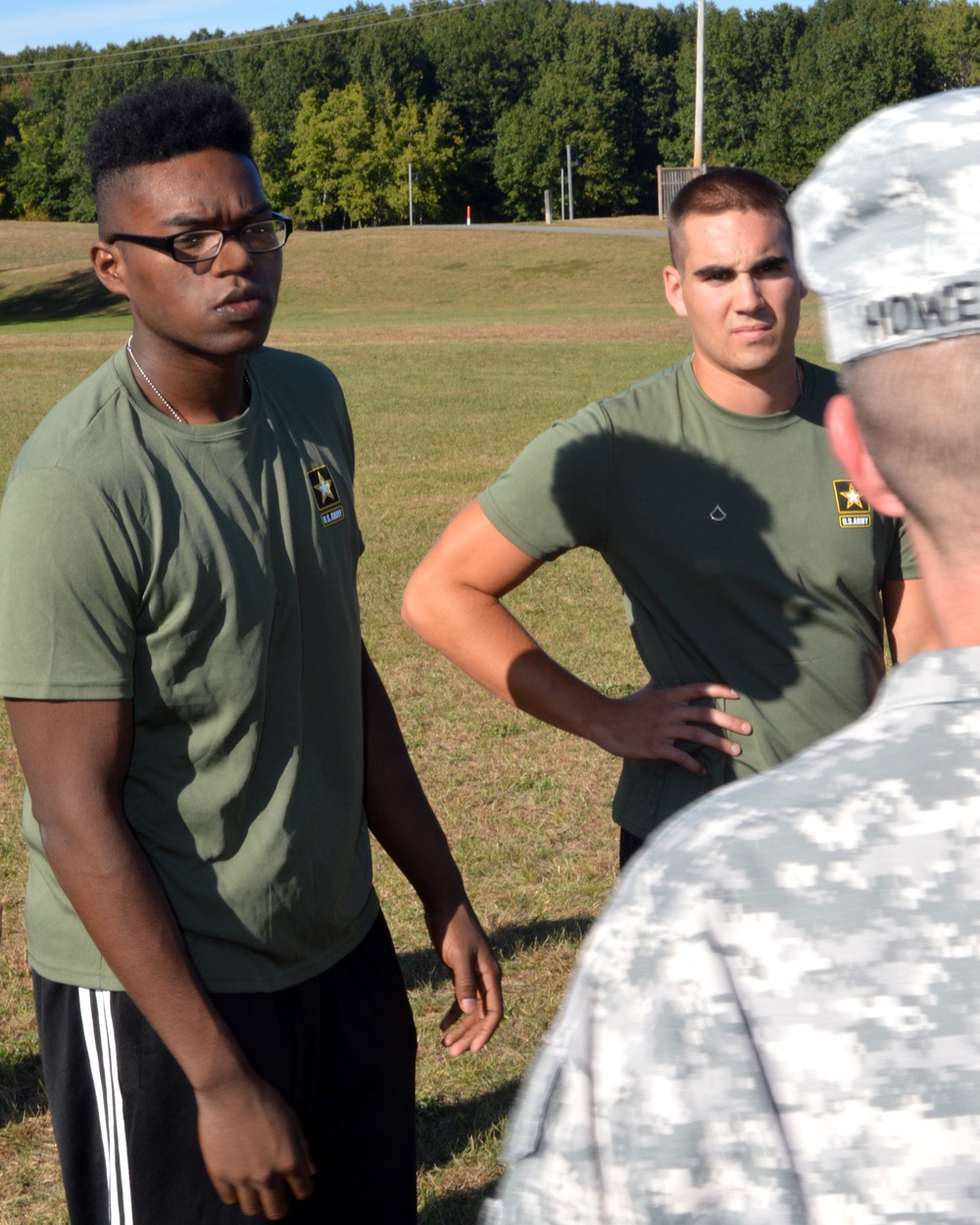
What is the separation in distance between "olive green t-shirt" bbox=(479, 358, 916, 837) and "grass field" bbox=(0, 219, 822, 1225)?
6.11ft

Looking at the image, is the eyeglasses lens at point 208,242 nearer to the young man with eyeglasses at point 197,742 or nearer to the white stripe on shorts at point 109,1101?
the young man with eyeglasses at point 197,742

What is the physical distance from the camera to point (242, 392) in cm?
246

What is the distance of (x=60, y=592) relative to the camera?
2057 millimetres

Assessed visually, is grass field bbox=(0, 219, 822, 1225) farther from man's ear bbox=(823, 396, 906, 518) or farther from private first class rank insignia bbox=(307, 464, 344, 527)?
man's ear bbox=(823, 396, 906, 518)

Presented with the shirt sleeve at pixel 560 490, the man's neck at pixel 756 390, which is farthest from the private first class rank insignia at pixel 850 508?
the shirt sleeve at pixel 560 490

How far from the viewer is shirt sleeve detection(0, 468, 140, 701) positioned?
2051 millimetres

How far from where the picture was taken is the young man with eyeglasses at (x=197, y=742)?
2080 mm

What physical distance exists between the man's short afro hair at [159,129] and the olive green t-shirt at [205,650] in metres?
0.36

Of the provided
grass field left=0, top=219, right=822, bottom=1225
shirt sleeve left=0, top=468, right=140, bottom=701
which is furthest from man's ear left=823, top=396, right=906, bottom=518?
grass field left=0, top=219, right=822, bottom=1225

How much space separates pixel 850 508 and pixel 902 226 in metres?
1.99

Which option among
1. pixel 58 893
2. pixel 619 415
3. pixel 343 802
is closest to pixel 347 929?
pixel 343 802

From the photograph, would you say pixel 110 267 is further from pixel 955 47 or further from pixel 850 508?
pixel 955 47

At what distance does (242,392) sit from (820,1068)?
184 centimetres

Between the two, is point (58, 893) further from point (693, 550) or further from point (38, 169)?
point (38, 169)
